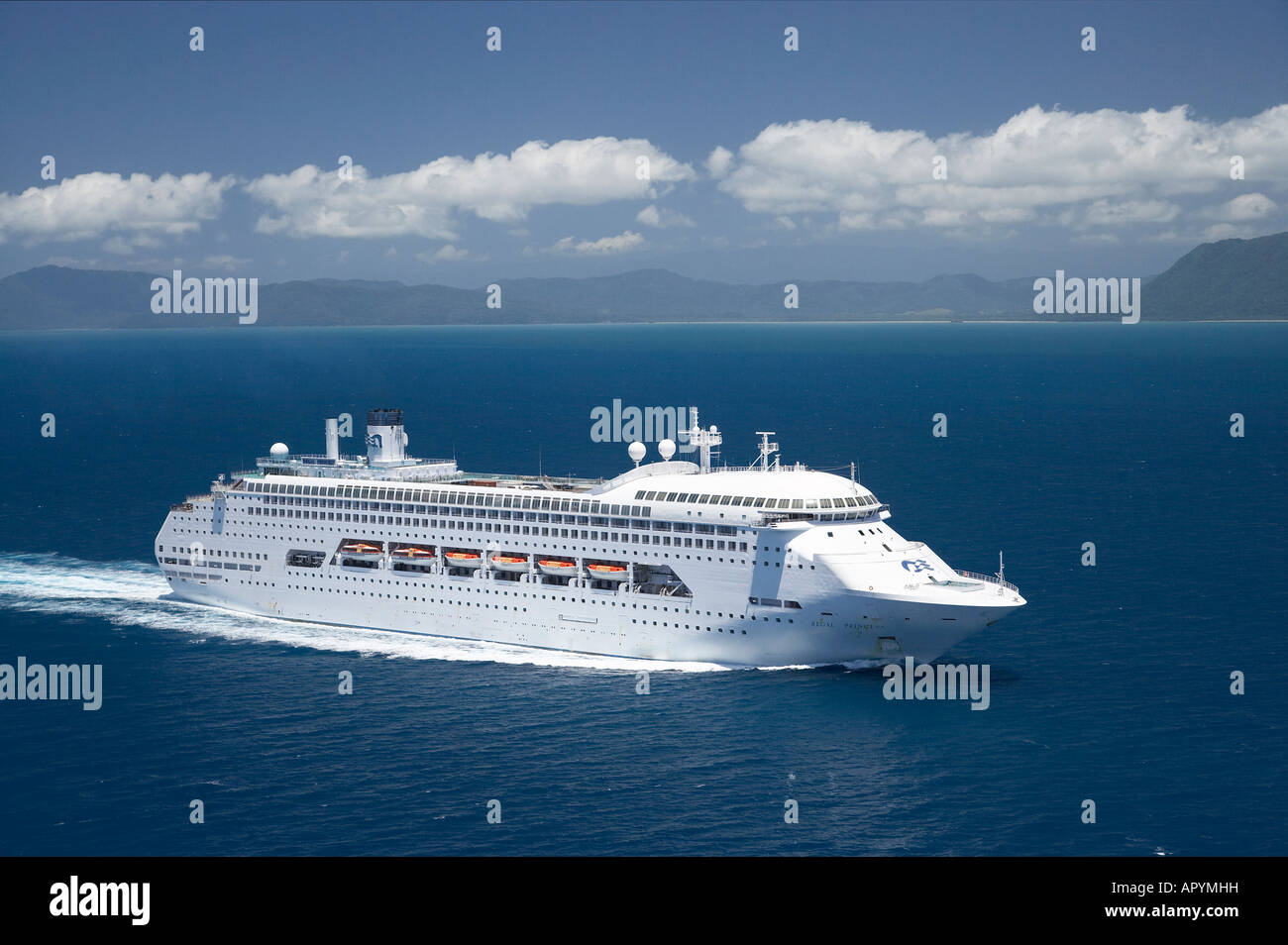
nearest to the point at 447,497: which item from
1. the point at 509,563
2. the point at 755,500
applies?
the point at 509,563

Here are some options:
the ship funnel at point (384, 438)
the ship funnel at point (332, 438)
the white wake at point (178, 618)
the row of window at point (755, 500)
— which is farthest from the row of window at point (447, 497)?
the white wake at point (178, 618)

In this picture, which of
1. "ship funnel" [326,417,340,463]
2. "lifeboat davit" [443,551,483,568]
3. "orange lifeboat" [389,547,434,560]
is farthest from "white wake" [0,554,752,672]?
"ship funnel" [326,417,340,463]

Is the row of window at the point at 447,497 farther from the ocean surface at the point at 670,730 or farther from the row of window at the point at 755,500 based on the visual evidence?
the ocean surface at the point at 670,730

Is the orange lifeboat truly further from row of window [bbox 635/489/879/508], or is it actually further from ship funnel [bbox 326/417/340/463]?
row of window [bbox 635/489/879/508]

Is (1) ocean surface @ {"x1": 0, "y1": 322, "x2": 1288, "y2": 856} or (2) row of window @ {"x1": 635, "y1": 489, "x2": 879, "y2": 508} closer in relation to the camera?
(1) ocean surface @ {"x1": 0, "y1": 322, "x2": 1288, "y2": 856}

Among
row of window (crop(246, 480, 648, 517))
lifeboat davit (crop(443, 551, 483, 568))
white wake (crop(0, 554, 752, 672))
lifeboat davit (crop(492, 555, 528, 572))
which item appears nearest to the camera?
white wake (crop(0, 554, 752, 672))
